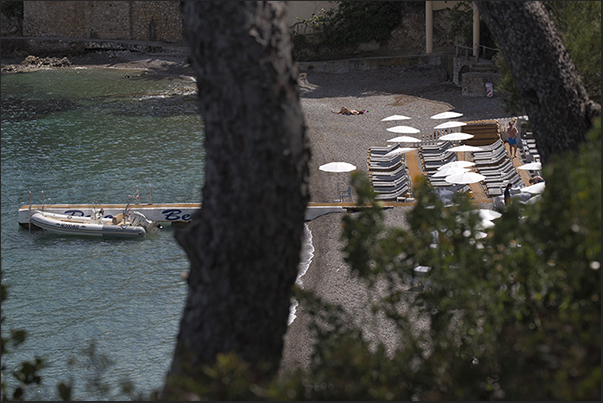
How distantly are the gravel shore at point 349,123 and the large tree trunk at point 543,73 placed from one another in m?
6.97

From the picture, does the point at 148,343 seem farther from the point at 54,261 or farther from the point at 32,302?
the point at 54,261

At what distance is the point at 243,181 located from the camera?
14.2 feet

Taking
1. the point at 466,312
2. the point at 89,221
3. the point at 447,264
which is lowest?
the point at 89,221

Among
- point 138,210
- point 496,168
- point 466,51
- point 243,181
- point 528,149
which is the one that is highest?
point 466,51

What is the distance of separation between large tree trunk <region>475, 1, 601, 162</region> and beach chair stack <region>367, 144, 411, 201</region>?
1355cm

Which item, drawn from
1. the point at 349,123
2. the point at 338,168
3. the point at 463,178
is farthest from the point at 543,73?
the point at 349,123

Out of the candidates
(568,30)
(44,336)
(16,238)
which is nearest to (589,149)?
(568,30)

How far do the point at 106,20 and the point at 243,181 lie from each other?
59344 millimetres

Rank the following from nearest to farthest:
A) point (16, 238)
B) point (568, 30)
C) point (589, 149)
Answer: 1. point (589, 149)
2. point (568, 30)
3. point (16, 238)

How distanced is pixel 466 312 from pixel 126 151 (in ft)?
92.6

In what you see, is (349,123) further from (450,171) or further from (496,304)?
(496,304)

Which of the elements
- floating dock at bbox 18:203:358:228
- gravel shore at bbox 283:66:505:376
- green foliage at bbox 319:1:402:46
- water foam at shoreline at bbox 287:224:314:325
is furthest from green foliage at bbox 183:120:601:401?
green foliage at bbox 319:1:402:46

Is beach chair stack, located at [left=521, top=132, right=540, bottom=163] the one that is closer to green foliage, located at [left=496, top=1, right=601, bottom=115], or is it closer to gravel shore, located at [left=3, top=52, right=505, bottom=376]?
gravel shore, located at [left=3, top=52, right=505, bottom=376]

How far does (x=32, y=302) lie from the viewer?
17922 millimetres
